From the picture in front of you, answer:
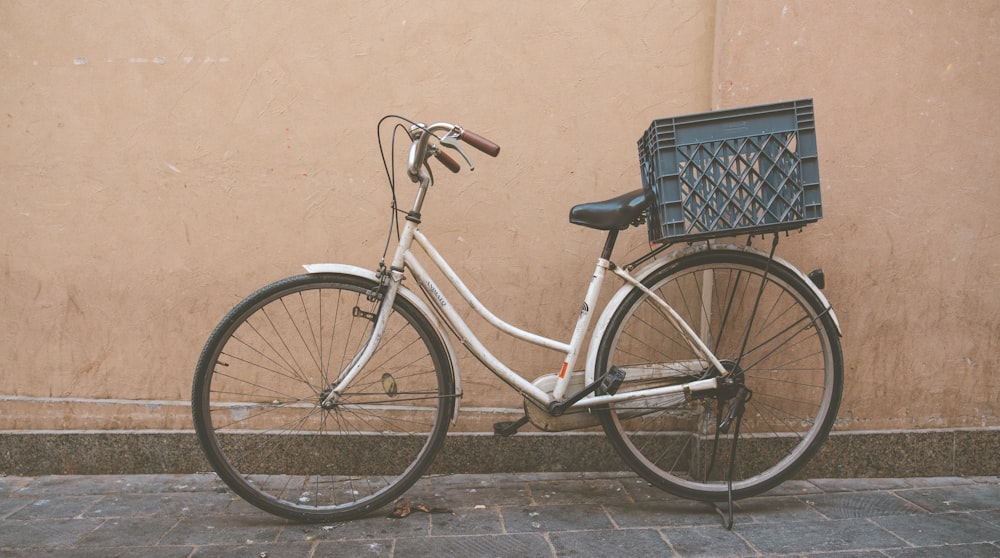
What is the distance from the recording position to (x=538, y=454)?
366 centimetres

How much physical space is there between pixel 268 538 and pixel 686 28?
9.59ft

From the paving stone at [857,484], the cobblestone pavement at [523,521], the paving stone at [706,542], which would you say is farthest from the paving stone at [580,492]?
the paving stone at [857,484]

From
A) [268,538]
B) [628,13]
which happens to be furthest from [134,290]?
[628,13]

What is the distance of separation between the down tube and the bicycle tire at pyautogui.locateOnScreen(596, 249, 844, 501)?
1.39ft

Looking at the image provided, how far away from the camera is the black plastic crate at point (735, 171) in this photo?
2902mm

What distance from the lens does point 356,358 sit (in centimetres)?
301

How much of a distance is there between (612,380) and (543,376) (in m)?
0.31

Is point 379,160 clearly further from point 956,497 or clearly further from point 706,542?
point 956,497

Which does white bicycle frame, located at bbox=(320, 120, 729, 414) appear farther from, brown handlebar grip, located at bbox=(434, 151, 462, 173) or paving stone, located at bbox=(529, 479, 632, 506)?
paving stone, located at bbox=(529, 479, 632, 506)

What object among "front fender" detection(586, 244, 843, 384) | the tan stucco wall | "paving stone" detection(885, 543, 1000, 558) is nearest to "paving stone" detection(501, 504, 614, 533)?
"front fender" detection(586, 244, 843, 384)

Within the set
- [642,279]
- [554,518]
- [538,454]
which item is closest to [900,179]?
[642,279]

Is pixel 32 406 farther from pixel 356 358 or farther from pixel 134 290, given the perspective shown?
pixel 356 358

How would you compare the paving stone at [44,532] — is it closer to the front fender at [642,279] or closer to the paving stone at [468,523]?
the paving stone at [468,523]

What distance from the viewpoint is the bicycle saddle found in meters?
3.00
